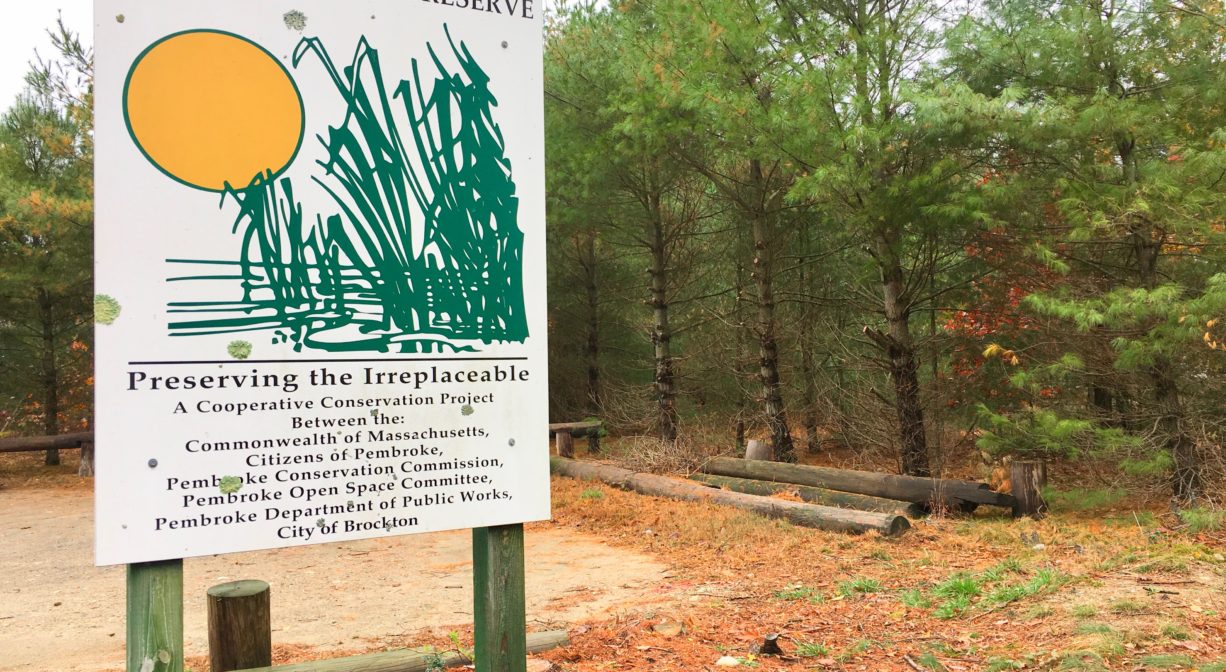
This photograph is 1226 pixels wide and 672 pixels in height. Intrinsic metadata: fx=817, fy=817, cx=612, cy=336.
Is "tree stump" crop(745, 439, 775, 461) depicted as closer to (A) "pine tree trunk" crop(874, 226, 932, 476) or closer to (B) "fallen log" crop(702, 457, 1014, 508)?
(B) "fallen log" crop(702, 457, 1014, 508)

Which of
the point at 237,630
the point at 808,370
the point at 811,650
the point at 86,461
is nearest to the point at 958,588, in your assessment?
the point at 811,650

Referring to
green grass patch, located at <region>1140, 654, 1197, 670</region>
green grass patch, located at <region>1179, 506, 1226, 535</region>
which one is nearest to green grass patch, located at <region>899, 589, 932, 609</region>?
green grass patch, located at <region>1140, 654, 1197, 670</region>

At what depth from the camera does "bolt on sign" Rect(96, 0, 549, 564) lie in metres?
2.62

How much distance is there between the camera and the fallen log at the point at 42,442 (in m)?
14.8

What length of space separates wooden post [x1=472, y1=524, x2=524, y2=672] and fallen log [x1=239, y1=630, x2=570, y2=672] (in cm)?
94

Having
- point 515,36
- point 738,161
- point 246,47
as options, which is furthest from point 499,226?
point 738,161

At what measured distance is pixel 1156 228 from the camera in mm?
8711

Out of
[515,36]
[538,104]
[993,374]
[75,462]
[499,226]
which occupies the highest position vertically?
[515,36]

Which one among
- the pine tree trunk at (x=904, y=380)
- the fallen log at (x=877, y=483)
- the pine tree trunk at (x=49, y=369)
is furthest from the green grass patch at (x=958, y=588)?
the pine tree trunk at (x=49, y=369)

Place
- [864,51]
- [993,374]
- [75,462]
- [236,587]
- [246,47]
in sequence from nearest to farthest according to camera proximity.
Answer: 1. [246,47]
2. [236,587]
3. [864,51]
4. [993,374]
5. [75,462]

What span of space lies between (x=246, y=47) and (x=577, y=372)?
17634mm

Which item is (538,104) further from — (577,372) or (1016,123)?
(577,372)

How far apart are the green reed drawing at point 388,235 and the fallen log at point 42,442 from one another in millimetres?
15459

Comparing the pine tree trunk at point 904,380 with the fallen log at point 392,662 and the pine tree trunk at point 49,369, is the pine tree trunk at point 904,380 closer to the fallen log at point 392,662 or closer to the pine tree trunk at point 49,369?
the fallen log at point 392,662
